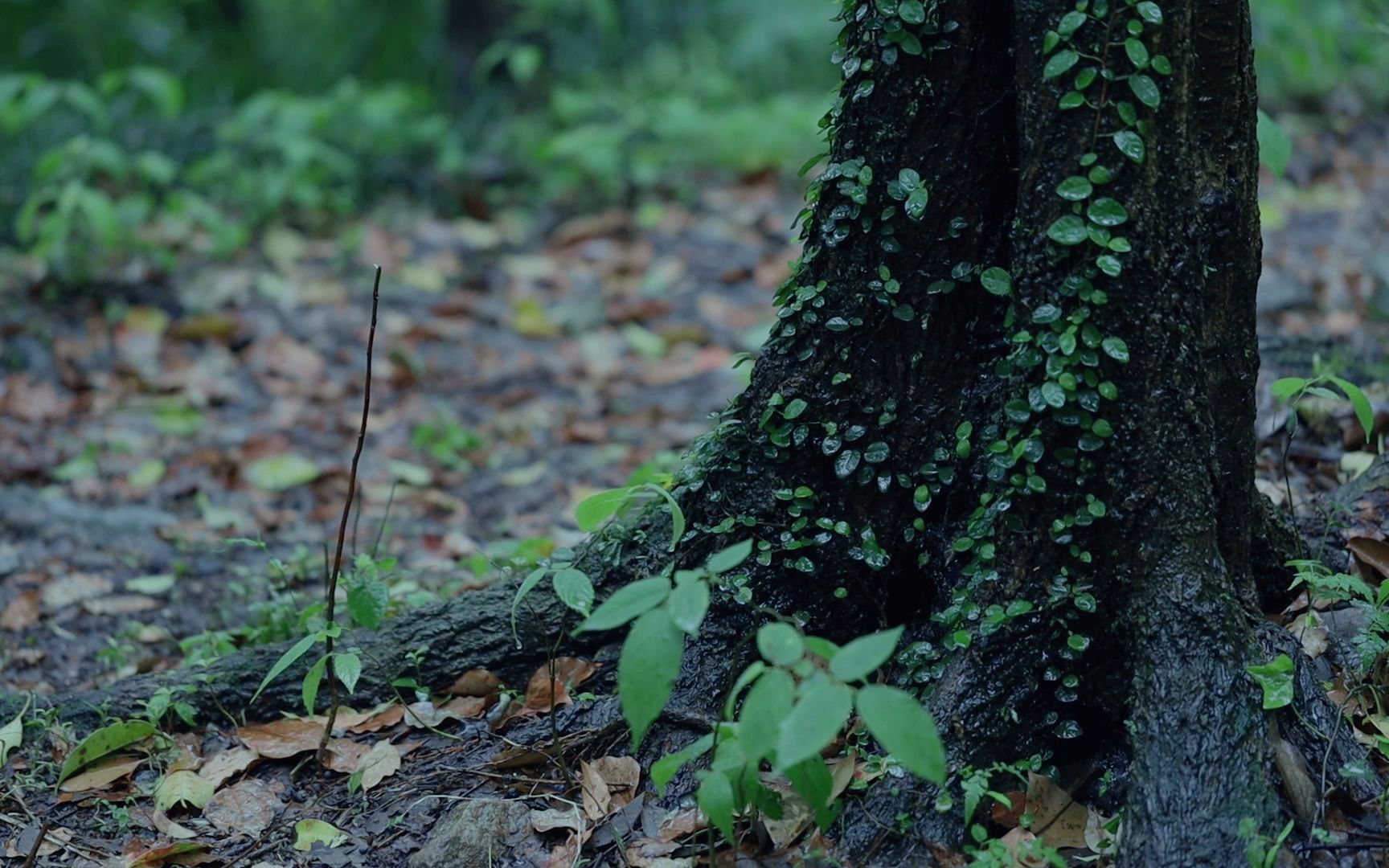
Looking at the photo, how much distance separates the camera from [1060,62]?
1.84 m

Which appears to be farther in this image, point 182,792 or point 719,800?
point 182,792

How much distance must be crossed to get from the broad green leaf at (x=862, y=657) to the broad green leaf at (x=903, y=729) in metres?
0.04

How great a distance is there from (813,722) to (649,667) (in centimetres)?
30

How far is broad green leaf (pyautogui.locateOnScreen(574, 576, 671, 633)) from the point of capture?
1665mm

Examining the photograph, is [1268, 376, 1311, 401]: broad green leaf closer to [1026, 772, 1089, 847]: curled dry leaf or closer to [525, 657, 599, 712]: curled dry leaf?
[1026, 772, 1089, 847]: curled dry leaf

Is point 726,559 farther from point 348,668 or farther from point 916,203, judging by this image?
point 348,668

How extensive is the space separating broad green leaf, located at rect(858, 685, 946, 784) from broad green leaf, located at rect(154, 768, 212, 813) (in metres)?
1.51

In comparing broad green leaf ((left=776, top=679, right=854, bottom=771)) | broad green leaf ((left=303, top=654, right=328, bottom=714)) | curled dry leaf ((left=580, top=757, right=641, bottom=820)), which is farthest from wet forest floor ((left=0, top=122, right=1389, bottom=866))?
broad green leaf ((left=776, top=679, right=854, bottom=771))

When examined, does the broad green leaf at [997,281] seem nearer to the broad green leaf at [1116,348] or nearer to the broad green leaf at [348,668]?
the broad green leaf at [1116,348]

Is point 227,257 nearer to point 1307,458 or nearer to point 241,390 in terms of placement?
point 241,390

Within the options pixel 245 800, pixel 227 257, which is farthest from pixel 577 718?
pixel 227 257

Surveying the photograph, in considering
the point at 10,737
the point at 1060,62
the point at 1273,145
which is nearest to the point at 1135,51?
the point at 1060,62

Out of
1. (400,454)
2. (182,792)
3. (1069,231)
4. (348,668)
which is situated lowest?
(400,454)

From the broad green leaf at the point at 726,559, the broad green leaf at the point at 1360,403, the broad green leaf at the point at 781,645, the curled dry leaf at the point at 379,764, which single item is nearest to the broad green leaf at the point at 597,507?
the broad green leaf at the point at 726,559
